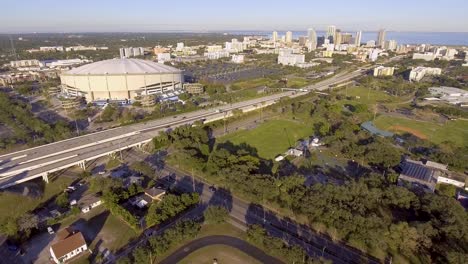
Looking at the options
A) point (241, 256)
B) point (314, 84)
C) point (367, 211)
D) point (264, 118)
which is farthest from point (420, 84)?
point (241, 256)

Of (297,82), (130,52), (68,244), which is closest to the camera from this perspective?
(68,244)

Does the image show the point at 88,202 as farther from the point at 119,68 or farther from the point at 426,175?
the point at 119,68

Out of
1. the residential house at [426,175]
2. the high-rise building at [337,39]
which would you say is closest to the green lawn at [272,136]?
the residential house at [426,175]

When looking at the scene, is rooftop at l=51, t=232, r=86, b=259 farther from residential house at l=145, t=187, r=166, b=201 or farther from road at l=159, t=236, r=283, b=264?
residential house at l=145, t=187, r=166, b=201

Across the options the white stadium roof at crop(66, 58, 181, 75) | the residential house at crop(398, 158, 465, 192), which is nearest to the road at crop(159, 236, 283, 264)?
the residential house at crop(398, 158, 465, 192)

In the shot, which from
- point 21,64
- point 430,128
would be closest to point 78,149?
point 430,128

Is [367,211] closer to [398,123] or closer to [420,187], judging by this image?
[420,187]
